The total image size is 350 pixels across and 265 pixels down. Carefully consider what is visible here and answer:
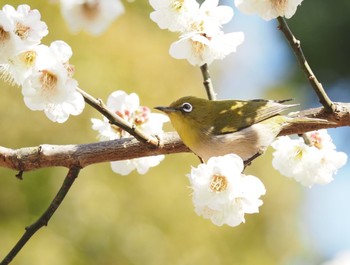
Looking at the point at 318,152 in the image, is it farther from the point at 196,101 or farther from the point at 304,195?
the point at 304,195

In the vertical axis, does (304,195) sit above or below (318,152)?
above

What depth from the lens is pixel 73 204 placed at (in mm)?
4988

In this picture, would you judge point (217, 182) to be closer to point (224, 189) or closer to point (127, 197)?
point (224, 189)

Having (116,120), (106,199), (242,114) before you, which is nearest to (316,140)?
(242,114)

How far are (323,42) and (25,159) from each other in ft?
28.5

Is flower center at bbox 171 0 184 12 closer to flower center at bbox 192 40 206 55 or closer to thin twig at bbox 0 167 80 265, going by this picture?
flower center at bbox 192 40 206 55

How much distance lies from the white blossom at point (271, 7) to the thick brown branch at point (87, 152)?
27 centimetres

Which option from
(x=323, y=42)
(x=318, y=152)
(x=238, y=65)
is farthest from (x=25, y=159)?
(x=323, y=42)

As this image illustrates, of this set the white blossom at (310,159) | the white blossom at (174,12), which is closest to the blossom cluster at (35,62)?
the white blossom at (174,12)

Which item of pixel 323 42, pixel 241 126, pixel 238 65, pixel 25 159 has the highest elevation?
pixel 323 42

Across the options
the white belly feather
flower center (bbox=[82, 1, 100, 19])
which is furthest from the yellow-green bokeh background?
flower center (bbox=[82, 1, 100, 19])

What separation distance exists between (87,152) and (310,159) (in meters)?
0.66

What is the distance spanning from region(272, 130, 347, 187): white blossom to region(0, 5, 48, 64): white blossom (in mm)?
798

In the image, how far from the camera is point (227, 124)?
A: 187 centimetres
